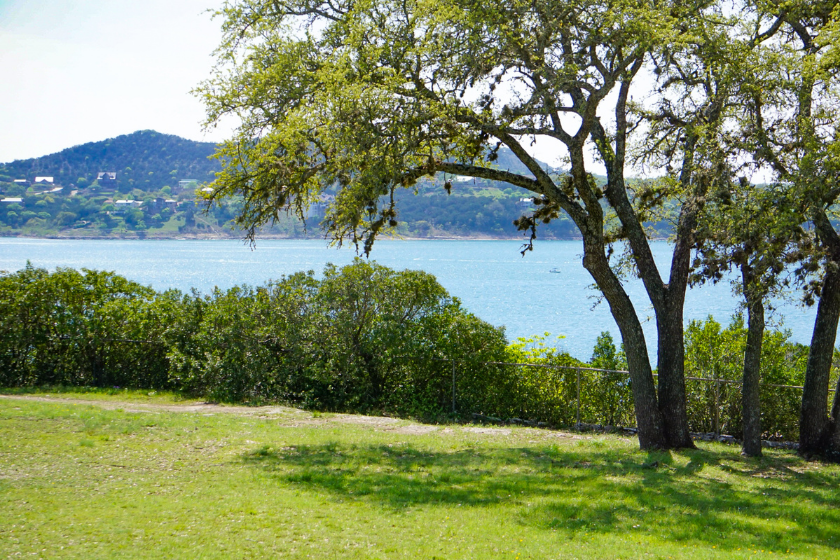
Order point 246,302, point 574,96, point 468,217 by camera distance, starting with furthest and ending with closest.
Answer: point 468,217 < point 246,302 < point 574,96

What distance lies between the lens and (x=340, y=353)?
53.3 feet

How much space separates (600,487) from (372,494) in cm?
287

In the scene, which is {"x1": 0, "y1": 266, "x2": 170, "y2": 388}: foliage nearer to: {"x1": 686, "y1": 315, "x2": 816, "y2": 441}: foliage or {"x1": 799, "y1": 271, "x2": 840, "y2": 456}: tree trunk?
{"x1": 686, "y1": 315, "x2": 816, "y2": 441}: foliage

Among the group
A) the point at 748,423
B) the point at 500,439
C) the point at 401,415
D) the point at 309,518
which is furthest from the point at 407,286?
the point at 309,518

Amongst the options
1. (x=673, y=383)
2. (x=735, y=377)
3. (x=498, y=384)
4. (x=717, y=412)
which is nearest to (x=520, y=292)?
(x=498, y=384)

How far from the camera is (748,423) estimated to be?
39.9 ft

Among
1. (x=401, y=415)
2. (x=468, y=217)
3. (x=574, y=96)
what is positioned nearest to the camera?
(x=574, y=96)

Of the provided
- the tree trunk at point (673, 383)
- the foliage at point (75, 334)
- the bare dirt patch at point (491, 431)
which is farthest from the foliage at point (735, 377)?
the foliage at point (75, 334)

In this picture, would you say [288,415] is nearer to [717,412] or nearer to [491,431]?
[491,431]

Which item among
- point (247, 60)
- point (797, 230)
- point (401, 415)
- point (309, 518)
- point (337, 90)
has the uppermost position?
point (247, 60)

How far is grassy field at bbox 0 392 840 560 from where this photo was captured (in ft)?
20.8

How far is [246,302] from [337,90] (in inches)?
311

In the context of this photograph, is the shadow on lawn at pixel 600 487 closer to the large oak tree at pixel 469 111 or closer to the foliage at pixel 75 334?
the large oak tree at pixel 469 111

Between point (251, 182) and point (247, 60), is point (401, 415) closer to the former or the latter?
point (251, 182)
